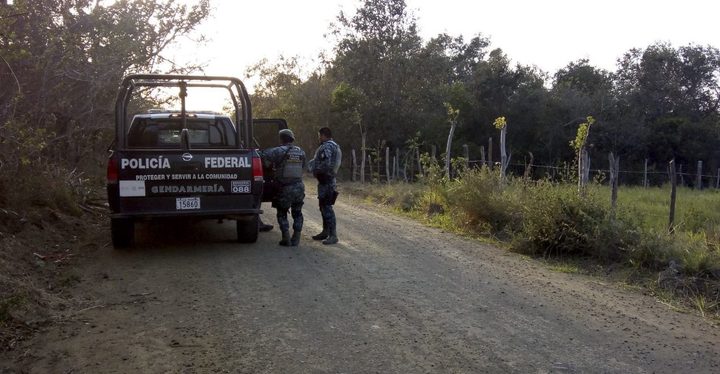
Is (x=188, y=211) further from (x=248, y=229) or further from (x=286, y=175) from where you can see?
(x=286, y=175)

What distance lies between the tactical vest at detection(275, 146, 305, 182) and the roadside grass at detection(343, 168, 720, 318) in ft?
10.8

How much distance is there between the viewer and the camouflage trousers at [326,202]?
8.85 metres

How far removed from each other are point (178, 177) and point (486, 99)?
26.9m

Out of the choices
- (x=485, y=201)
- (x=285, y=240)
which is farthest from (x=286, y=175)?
(x=485, y=201)

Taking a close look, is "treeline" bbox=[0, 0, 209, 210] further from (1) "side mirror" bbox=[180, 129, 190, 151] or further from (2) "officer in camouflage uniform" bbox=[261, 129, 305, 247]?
(2) "officer in camouflage uniform" bbox=[261, 129, 305, 247]

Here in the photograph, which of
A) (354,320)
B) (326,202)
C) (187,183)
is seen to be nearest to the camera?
(354,320)

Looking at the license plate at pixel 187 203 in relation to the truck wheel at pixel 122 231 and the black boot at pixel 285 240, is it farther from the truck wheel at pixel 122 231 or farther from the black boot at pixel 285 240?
the black boot at pixel 285 240

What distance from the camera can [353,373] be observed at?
3.97m

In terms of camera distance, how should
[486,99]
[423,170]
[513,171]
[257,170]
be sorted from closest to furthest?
[257,170] < [423,170] < [513,171] < [486,99]

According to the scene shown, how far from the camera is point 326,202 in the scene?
890 centimetres

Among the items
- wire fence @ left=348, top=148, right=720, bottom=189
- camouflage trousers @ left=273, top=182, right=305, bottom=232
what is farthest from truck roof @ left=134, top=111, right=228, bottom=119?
wire fence @ left=348, top=148, right=720, bottom=189

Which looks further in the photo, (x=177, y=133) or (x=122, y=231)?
(x=177, y=133)

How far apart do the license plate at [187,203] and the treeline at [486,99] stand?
481 inches

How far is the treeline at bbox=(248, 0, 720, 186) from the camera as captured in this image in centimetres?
2672
